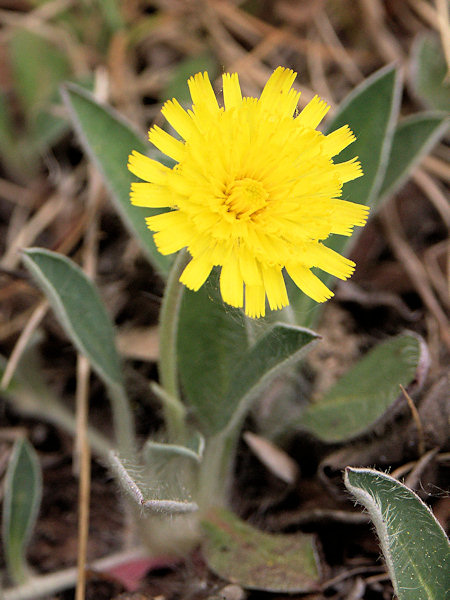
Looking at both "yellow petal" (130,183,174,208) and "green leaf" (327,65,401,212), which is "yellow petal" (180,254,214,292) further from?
"green leaf" (327,65,401,212)

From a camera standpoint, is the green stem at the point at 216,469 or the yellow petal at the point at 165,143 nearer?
the yellow petal at the point at 165,143

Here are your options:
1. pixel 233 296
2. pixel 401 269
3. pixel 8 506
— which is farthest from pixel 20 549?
pixel 401 269

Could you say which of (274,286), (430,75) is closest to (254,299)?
(274,286)

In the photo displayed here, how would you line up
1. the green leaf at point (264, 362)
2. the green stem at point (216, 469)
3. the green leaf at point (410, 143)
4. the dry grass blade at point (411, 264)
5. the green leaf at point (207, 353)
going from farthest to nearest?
1. the dry grass blade at point (411, 264)
2. the green leaf at point (410, 143)
3. the green stem at point (216, 469)
4. the green leaf at point (207, 353)
5. the green leaf at point (264, 362)

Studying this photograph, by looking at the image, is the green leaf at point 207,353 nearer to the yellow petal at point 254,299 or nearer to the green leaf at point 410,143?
the yellow petal at point 254,299

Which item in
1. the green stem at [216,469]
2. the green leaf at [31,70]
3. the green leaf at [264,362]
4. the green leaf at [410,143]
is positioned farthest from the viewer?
the green leaf at [31,70]

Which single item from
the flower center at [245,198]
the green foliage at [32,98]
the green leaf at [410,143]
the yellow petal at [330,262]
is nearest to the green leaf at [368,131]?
the green leaf at [410,143]

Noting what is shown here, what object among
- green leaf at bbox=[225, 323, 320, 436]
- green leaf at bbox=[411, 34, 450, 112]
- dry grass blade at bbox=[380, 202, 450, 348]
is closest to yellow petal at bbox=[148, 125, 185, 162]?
green leaf at bbox=[225, 323, 320, 436]

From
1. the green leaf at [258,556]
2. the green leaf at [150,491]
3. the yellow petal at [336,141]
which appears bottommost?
the green leaf at [258,556]
